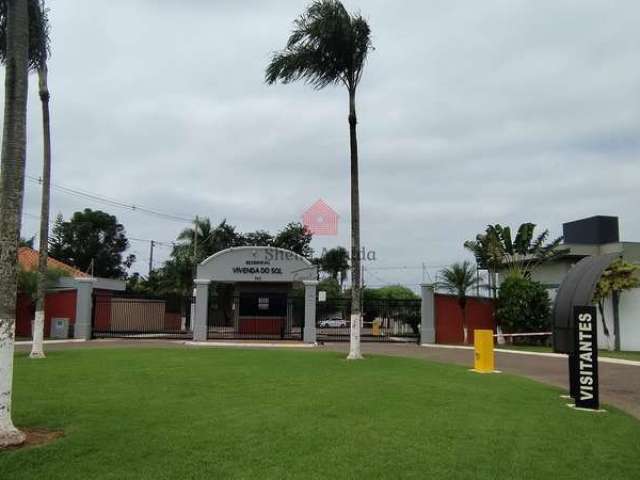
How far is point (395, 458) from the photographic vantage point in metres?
6.27

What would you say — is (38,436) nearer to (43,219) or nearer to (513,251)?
(43,219)

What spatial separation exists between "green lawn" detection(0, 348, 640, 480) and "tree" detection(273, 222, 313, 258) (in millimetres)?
43162

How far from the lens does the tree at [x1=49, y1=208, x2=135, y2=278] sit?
203 feet

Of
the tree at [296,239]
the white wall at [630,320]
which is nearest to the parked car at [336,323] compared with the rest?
the tree at [296,239]

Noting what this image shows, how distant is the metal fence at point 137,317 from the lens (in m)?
30.8

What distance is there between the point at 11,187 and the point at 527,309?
23.6 m

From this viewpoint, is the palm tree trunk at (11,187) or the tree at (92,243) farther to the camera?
the tree at (92,243)

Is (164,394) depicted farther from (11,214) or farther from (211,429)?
(11,214)

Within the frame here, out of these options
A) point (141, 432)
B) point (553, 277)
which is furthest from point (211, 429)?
point (553, 277)

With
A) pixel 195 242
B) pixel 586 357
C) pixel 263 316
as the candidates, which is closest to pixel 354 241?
pixel 586 357

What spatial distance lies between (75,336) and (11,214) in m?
23.1

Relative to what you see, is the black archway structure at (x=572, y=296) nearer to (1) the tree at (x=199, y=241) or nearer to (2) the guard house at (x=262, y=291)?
(2) the guard house at (x=262, y=291)

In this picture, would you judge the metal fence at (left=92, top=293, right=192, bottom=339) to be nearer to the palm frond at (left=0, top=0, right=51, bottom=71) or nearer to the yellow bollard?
the palm frond at (left=0, top=0, right=51, bottom=71)

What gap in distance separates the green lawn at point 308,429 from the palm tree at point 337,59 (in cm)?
608
